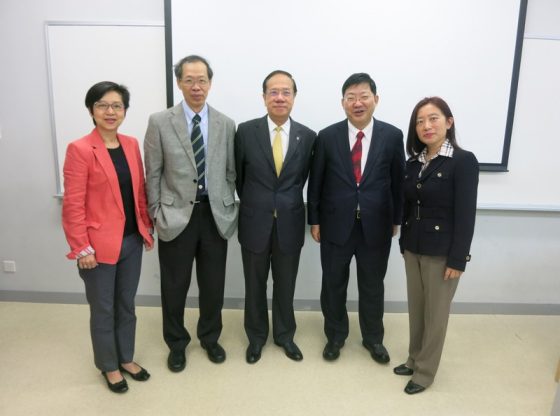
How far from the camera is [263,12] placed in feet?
8.46

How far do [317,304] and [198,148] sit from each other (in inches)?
63.8

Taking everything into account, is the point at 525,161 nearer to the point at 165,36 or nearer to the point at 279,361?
the point at 279,361

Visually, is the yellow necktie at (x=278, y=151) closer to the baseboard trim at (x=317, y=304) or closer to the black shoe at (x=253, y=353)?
the black shoe at (x=253, y=353)

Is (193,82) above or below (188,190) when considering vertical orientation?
above

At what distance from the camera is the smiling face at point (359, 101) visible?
2.04m

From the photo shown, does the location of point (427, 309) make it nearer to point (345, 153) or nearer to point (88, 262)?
point (345, 153)

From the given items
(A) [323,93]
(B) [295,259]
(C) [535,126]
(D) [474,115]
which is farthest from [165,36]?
(C) [535,126]

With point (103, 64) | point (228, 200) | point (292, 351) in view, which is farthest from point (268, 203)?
point (103, 64)

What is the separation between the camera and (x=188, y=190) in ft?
6.66

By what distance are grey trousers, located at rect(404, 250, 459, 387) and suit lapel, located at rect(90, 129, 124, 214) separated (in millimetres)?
1531

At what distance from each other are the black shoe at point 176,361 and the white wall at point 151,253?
2.63 feet

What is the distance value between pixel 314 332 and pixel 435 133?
1575mm

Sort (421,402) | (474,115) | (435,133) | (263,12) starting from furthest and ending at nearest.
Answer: (474,115)
(263,12)
(421,402)
(435,133)

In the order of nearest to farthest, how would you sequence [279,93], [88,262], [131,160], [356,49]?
[88,262] < [131,160] < [279,93] < [356,49]
